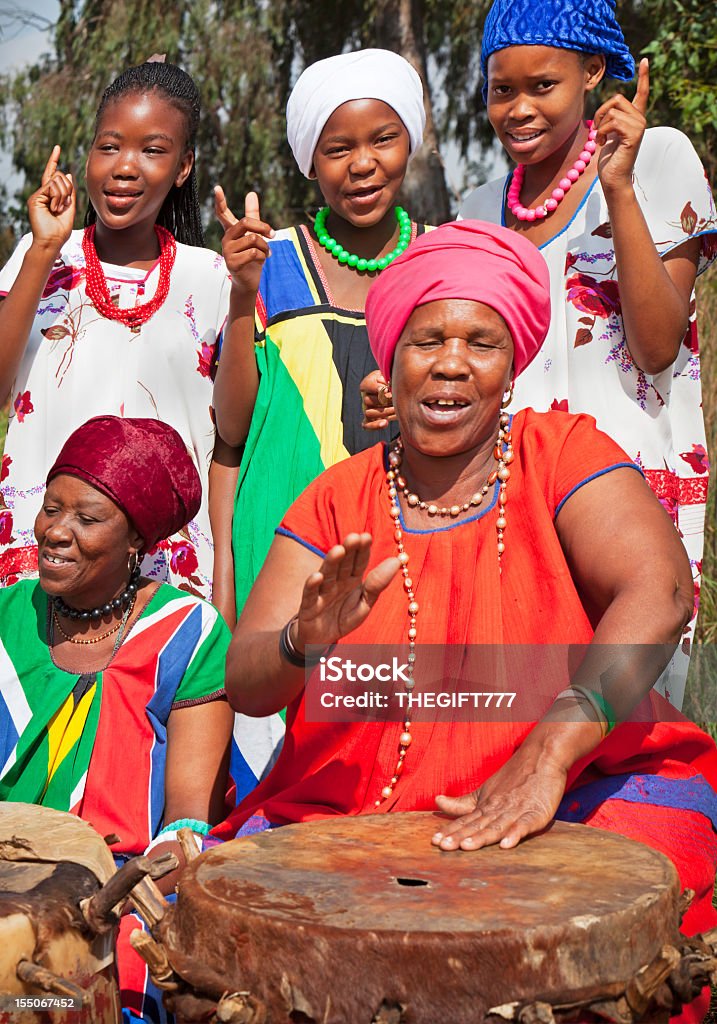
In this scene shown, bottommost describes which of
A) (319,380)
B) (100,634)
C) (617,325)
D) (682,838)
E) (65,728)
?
(682,838)

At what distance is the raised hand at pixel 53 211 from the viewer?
3.71 metres

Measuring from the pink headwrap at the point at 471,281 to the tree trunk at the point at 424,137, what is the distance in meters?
9.31

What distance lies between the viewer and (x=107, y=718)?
10.0 ft

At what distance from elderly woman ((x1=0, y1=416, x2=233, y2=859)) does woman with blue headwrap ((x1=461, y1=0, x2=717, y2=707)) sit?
41.0 inches

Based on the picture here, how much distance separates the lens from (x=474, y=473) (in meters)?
2.83

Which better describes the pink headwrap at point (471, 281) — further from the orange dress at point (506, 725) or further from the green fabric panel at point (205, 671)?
the green fabric panel at point (205, 671)

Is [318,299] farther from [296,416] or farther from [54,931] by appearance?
[54,931]

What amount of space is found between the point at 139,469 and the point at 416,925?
169 cm

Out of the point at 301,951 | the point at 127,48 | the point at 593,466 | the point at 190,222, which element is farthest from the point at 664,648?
the point at 127,48

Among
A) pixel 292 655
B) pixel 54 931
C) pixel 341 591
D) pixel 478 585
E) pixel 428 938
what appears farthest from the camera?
pixel 478 585

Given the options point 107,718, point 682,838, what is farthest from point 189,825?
point 682,838

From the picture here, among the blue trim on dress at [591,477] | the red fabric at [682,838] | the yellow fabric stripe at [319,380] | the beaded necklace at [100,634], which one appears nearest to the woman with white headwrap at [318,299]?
the yellow fabric stripe at [319,380]

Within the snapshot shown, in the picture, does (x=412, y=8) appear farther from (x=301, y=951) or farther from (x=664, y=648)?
(x=301, y=951)

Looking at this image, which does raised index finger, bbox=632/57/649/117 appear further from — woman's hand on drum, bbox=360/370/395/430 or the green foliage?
the green foliage
